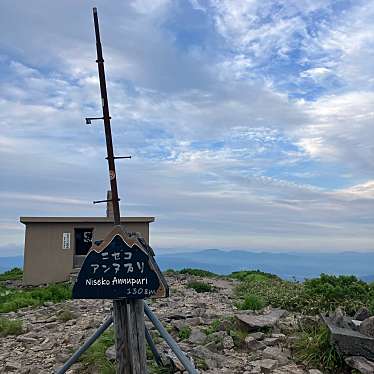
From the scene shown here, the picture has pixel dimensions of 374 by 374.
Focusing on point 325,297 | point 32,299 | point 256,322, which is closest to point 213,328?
point 256,322

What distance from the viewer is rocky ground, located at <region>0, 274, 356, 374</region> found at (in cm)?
679

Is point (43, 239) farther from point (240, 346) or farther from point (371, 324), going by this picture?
point (371, 324)

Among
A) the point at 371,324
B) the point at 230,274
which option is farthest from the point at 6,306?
the point at 230,274

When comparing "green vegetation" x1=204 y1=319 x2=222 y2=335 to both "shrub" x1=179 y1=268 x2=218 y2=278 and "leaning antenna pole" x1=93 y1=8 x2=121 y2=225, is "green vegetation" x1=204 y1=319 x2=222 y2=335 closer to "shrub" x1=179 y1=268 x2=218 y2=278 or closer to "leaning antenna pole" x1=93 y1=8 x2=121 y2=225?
"leaning antenna pole" x1=93 y1=8 x2=121 y2=225

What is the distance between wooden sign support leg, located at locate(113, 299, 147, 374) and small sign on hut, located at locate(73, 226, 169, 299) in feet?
1.19

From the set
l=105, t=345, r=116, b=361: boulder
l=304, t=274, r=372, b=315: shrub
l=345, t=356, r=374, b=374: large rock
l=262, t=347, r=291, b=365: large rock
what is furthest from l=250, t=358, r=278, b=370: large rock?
l=304, t=274, r=372, b=315: shrub

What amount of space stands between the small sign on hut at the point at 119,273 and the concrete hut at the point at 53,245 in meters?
15.6

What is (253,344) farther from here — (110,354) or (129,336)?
(129,336)

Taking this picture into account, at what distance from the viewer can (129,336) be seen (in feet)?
18.3

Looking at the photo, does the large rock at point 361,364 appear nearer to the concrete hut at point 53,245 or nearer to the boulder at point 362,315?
the boulder at point 362,315

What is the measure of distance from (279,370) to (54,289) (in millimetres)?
11375

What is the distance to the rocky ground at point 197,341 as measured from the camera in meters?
6.79

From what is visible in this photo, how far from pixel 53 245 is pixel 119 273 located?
54.6 ft

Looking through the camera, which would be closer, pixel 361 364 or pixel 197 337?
pixel 361 364
